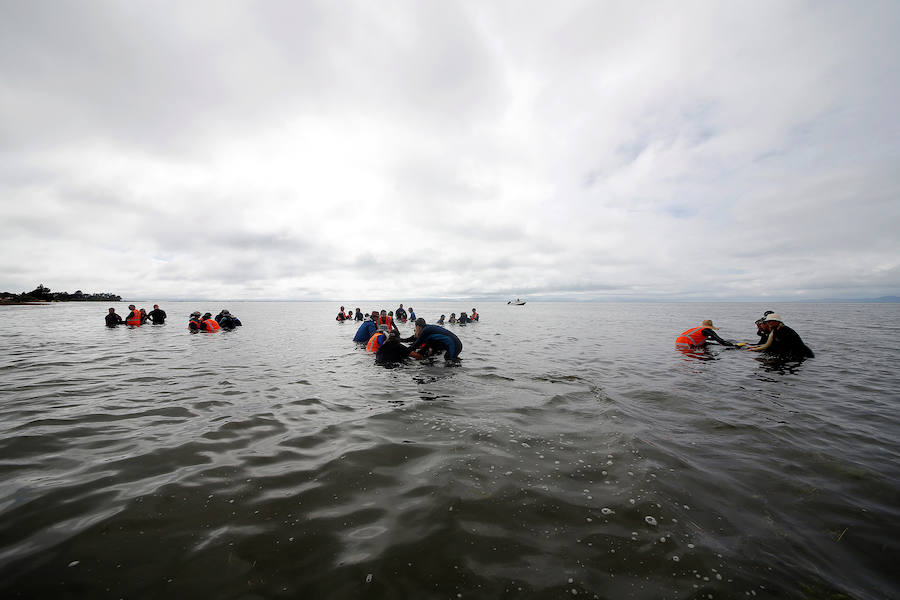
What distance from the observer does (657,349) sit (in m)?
17.5

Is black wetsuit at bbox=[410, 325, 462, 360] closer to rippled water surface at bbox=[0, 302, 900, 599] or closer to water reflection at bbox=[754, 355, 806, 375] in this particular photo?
rippled water surface at bbox=[0, 302, 900, 599]

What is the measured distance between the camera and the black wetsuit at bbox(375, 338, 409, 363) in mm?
12328

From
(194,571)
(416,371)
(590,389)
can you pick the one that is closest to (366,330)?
(416,371)

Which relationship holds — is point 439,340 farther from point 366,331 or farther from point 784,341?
point 784,341

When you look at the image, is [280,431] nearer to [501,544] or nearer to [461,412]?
[461,412]

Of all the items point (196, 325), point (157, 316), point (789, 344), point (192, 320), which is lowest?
point (789, 344)

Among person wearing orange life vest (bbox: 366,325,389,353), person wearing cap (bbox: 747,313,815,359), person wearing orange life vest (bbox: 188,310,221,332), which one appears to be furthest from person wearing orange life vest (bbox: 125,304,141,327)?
person wearing cap (bbox: 747,313,815,359)

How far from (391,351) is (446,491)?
849cm

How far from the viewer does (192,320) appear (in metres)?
24.2

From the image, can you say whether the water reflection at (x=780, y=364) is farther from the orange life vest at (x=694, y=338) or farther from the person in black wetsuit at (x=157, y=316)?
the person in black wetsuit at (x=157, y=316)

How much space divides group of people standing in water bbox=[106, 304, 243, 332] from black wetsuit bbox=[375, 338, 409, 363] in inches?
758

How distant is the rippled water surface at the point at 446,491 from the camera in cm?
290

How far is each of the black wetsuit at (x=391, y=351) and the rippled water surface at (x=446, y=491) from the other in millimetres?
3044

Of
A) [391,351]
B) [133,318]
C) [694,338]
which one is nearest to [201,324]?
[133,318]
